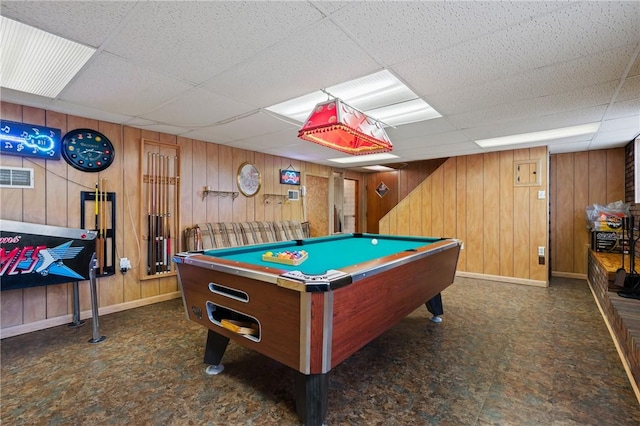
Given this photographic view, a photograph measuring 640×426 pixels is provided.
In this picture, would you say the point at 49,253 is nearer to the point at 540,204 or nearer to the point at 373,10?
the point at 373,10

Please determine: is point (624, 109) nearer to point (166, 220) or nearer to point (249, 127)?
point (249, 127)

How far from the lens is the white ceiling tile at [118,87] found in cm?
200

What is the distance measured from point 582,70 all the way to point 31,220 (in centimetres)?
473

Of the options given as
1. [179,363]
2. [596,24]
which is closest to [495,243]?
[596,24]

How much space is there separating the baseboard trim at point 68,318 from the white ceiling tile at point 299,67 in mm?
2715

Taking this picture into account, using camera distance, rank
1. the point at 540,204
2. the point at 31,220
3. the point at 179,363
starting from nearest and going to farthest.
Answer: the point at 179,363 < the point at 31,220 < the point at 540,204

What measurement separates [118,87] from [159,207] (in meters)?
1.74

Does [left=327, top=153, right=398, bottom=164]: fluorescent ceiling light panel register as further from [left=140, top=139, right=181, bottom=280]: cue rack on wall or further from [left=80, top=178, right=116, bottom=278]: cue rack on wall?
[left=80, top=178, right=116, bottom=278]: cue rack on wall

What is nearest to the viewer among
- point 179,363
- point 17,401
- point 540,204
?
point 17,401

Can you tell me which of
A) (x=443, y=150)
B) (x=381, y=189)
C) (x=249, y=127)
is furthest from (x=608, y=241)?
(x=249, y=127)

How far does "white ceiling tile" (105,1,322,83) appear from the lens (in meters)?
1.40

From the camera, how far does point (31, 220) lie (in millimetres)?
2814

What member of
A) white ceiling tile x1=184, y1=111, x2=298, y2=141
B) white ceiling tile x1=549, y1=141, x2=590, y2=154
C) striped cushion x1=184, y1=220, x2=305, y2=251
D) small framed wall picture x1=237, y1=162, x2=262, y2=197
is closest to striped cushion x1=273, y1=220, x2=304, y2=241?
striped cushion x1=184, y1=220, x2=305, y2=251

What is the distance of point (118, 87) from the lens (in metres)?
2.30
